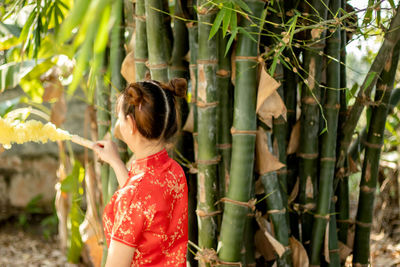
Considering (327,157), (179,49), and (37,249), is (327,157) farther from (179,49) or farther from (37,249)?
(37,249)

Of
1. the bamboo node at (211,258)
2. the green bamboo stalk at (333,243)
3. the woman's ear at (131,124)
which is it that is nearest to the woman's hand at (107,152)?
the woman's ear at (131,124)

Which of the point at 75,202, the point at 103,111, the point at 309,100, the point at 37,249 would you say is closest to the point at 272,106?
the point at 309,100

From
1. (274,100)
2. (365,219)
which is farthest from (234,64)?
(365,219)

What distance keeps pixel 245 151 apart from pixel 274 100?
16 cm

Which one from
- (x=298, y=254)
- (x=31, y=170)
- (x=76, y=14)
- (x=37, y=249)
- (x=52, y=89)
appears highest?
(x=76, y=14)

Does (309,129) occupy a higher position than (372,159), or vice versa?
(309,129)

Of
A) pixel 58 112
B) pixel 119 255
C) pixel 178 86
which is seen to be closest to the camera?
pixel 119 255

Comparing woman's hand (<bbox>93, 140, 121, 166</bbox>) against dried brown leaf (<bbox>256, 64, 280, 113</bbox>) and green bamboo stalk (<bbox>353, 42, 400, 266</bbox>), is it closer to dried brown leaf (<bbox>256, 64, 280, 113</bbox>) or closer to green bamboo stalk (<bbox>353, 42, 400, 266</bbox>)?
dried brown leaf (<bbox>256, 64, 280, 113</bbox>)

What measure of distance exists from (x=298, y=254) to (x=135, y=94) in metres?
0.72

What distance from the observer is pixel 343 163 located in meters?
1.41

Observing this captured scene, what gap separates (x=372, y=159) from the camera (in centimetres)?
144

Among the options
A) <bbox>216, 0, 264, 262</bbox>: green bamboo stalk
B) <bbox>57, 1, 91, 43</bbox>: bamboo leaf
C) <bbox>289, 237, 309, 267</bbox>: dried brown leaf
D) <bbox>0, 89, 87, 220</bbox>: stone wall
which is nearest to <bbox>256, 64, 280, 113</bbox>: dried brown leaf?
<bbox>216, 0, 264, 262</bbox>: green bamboo stalk

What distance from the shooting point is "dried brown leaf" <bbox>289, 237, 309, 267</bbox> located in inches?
50.6

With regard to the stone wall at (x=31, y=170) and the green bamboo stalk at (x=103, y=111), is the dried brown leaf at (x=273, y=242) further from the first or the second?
the stone wall at (x=31, y=170)
